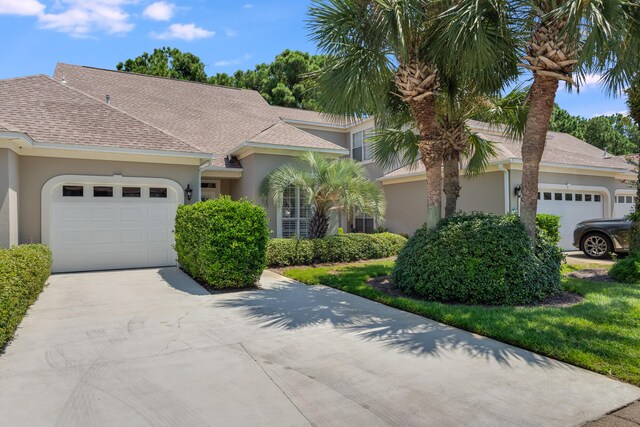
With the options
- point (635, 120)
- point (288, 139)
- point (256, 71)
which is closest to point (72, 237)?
point (288, 139)

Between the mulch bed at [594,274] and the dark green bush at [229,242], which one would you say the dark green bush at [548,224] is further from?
the dark green bush at [229,242]

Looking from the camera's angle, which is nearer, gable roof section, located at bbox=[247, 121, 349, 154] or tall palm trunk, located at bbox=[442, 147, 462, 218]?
tall palm trunk, located at bbox=[442, 147, 462, 218]

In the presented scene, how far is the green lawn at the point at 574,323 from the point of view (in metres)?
4.40

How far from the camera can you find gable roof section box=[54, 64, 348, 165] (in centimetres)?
1461

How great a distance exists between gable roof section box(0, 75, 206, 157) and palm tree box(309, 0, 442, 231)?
16.4ft

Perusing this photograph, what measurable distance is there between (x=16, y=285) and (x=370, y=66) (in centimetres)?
693

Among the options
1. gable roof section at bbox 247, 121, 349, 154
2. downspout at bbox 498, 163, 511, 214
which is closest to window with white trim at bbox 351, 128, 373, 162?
gable roof section at bbox 247, 121, 349, 154

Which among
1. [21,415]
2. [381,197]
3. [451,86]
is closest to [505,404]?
[21,415]

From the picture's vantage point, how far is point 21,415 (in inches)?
129

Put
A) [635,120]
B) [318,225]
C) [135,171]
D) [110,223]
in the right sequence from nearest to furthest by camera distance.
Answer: [635,120] < [110,223] < [135,171] < [318,225]

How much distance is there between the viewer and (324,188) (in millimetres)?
12195

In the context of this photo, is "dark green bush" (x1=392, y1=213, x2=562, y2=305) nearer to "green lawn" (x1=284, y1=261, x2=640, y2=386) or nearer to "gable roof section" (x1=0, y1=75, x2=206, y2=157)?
"green lawn" (x1=284, y1=261, x2=640, y2=386)

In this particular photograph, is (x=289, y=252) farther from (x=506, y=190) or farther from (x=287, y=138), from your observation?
(x=506, y=190)

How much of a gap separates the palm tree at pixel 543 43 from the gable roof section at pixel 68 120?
765 centimetres
